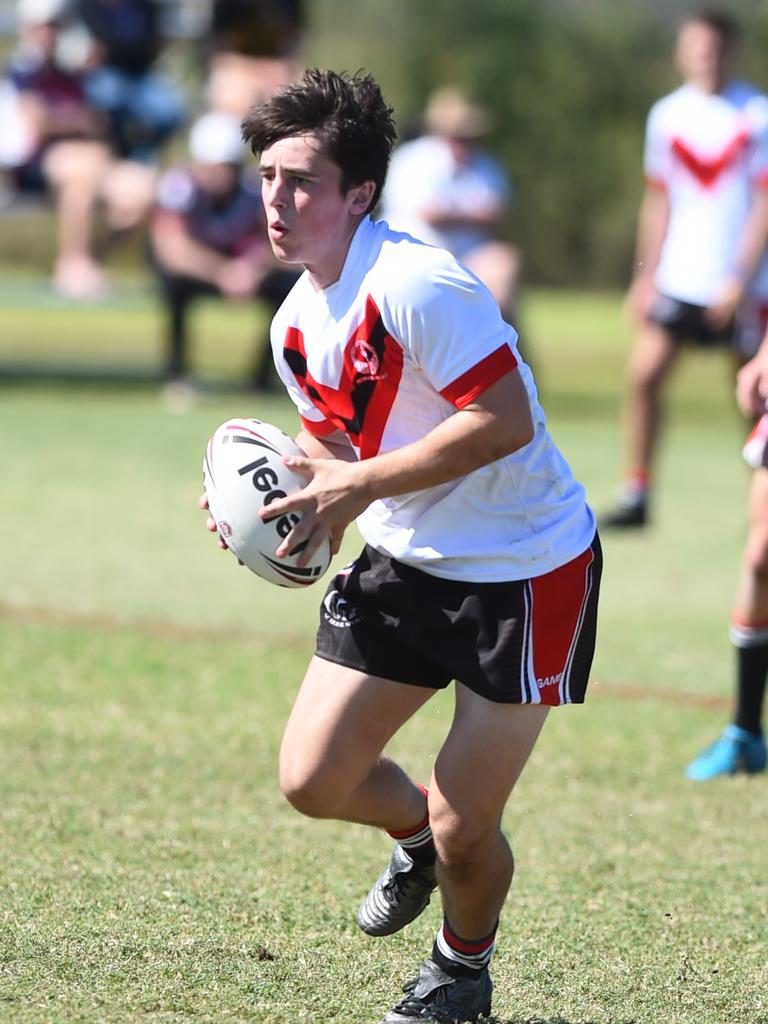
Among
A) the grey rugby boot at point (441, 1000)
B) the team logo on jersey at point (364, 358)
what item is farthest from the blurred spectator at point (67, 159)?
the grey rugby boot at point (441, 1000)

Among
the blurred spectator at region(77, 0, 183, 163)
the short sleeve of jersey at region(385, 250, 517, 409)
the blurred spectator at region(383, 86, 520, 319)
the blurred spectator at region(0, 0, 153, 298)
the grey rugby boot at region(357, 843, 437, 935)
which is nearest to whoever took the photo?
the short sleeve of jersey at region(385, 250, 517, 409)

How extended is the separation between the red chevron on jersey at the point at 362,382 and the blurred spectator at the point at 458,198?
10.6 meters

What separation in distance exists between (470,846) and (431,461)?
830 millimetres

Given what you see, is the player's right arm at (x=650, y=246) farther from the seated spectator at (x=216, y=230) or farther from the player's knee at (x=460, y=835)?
the player's knee at (x=460, y=835)

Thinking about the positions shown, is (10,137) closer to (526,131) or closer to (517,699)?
(517,699)

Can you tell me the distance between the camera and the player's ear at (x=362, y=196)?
3.54m

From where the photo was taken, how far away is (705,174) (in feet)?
32.2

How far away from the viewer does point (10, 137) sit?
15.4 m

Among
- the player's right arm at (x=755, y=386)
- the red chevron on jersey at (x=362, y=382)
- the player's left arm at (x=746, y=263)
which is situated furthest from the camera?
the player's left arm at (x=746, y=263)

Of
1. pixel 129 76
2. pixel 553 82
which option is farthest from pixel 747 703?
pixel 553 82

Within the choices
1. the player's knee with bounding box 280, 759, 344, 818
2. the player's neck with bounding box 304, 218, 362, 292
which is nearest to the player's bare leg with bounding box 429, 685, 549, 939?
the player's knee with bounding box 280, 759, 344, 818

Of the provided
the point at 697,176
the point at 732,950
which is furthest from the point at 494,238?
the point at 732,950

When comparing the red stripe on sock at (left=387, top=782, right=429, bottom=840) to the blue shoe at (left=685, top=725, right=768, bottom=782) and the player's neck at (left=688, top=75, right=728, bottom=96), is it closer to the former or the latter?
the blue shoe at (left=685, top=725, right=768, bottom=782)

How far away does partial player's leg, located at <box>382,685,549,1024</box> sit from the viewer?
3.47m
